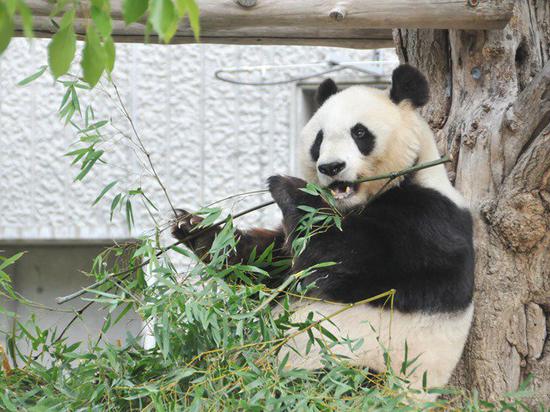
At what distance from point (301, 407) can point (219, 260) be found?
76 cm

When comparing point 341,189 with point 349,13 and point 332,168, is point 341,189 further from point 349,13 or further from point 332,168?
point 349,13

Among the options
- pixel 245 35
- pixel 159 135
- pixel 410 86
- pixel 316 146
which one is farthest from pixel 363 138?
pixel 159 135

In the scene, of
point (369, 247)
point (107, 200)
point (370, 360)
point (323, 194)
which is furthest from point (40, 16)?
point (107, 200)

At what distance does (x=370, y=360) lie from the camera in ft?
10.8

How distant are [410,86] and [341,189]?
0.56 metres

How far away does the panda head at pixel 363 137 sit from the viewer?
3.34 metres

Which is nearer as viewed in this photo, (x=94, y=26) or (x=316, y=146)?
(x=94, y=26)

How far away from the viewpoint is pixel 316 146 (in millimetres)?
3549

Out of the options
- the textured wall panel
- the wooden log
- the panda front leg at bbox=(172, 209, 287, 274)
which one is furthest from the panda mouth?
the textured wall panel

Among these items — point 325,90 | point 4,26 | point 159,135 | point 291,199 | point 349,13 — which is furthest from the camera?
point 159,135

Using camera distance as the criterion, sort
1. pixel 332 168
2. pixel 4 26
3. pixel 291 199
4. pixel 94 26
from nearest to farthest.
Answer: pixel 4 26
pixel 94 26
pixel 332 168
pixel 291 199

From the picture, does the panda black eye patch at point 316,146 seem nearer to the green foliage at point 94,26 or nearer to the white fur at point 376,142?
the white fur at point 376,142

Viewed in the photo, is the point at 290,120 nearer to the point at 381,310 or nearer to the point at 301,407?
the point at 381,310

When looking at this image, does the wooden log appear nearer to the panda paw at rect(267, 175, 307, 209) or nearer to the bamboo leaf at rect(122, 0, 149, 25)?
the panda paw at rect(267, 175, 307, 209)
